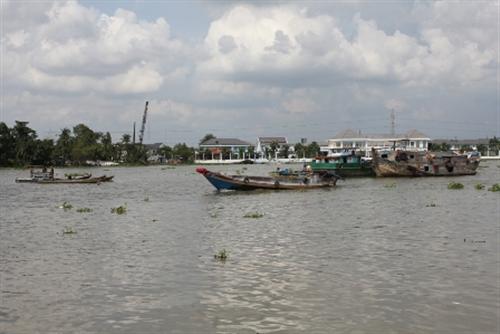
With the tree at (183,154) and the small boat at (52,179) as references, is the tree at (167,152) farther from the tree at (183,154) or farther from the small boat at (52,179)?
the small boat at (52,179)

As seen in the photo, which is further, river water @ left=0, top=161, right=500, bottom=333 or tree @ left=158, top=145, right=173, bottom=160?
tree @ left=158, top=145, right=173, bottom=160

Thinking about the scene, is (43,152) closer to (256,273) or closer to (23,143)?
(23,143)

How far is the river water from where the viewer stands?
11938mm

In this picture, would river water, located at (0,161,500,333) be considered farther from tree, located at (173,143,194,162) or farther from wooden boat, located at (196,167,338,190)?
tree, located at (173,143,194,162)

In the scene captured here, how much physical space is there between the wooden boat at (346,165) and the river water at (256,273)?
1577 inches

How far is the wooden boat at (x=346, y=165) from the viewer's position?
72500mm

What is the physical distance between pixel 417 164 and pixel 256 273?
6099 centimetres

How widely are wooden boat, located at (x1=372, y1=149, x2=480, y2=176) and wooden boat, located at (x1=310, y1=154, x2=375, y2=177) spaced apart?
229cm

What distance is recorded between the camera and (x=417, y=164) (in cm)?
7331

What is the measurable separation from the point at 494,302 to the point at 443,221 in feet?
48.9

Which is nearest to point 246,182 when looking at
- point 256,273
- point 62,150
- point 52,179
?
point 52,179

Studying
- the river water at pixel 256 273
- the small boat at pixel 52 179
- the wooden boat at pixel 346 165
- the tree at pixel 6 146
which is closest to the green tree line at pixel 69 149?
the tree at pixel 6 146

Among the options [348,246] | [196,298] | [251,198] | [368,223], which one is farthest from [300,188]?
[196,298]

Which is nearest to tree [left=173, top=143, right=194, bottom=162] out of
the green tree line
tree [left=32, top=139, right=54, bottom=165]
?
the green tree line
